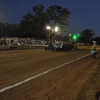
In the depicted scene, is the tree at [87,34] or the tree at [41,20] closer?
the tree at [41,20]

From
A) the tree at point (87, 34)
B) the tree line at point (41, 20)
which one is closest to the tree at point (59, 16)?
the tree line at point (41, 20)

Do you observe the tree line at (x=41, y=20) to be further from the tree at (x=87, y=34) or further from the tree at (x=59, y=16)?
the tree at (x=87, y=34)

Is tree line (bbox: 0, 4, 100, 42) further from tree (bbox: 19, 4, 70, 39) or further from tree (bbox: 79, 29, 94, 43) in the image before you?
tree (bbox: 79, 29, 94, 43)

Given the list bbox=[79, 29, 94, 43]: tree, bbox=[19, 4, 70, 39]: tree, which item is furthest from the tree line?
bbox=[79, 29, 94, 43]: tree

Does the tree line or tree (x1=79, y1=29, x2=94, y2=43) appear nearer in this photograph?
the tree line

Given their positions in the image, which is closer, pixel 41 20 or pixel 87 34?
pixel 41 20

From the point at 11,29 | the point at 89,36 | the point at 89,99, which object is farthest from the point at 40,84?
the point at 89,36

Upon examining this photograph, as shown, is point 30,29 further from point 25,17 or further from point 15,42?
point 15,42

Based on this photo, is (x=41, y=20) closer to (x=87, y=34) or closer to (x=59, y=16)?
(x=59, y=16)

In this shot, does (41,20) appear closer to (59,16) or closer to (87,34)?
(59,16)

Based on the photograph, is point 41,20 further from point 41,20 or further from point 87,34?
point 87,34

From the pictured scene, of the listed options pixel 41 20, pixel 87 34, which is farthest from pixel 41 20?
pixel 87 34

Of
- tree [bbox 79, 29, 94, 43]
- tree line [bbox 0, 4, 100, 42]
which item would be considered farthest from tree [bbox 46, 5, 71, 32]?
tree [bbox 79, 29, 94, 43]

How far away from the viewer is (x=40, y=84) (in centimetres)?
988
